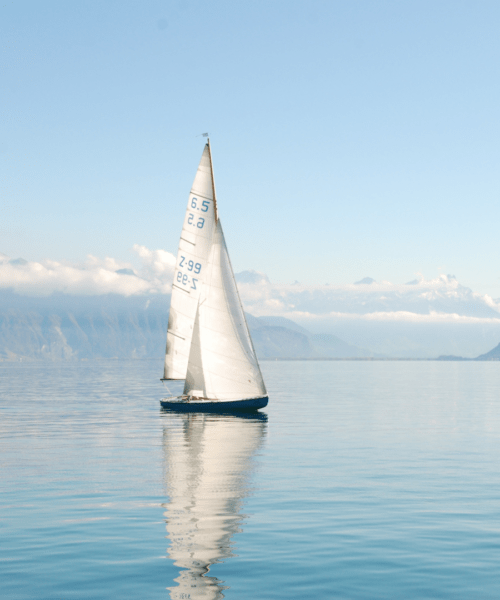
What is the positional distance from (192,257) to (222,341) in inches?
376

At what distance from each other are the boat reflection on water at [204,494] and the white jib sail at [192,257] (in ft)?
50.7

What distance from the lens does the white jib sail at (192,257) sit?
224ft

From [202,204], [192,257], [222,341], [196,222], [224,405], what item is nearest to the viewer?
[222,341]

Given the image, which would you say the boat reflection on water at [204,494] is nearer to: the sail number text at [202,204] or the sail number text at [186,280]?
the sail number text at [186,280]

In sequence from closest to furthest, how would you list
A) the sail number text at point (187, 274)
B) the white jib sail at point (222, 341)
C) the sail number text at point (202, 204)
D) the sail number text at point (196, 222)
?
the white jib sail at point (222, 341), the sail number text at point (202, 204), the sail number text at point (196, 222), the sail number text at point (187, 274)

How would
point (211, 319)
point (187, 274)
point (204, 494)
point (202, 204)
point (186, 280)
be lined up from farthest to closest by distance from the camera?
point (186, 280)
point (187, 274)
point (202, 204)
point (211, 319)
point (204, 494)

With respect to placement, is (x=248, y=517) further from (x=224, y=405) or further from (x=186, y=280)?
(x=186, y=280)

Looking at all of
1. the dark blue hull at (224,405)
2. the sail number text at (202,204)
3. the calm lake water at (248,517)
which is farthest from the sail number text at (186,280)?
the calm lake water at (248,517)

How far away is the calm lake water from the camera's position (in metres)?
17.5

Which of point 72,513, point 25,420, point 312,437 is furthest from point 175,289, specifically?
point 72,513

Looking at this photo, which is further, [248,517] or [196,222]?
[196,222]

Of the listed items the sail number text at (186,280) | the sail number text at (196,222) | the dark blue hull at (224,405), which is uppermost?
the sail number text at (196,222)

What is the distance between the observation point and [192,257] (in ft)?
227

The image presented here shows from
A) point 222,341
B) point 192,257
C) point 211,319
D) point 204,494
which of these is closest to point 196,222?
point 192,257
